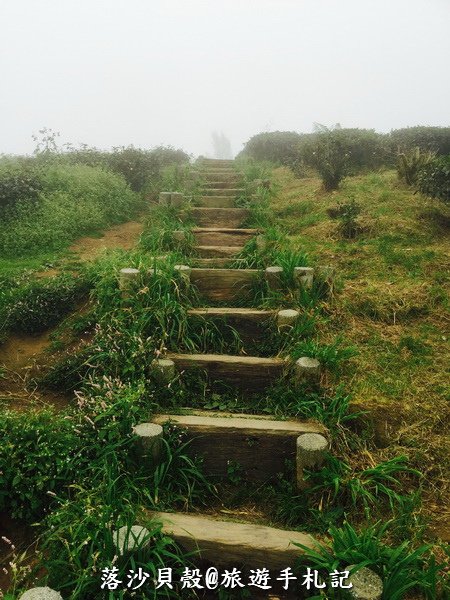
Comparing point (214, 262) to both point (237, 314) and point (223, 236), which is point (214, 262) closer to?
point (223, 236)

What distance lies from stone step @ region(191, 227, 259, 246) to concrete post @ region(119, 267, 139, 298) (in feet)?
6.76

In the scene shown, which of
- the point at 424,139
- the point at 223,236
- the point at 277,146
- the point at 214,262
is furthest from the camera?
the point at 277,146

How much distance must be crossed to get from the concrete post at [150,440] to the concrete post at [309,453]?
3.37ft

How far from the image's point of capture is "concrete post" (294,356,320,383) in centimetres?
367

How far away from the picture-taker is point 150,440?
3092mm

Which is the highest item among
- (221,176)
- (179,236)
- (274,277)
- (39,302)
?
(221,176)

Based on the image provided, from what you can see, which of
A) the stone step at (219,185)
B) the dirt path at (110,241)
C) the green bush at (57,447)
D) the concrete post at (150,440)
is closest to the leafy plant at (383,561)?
the concrete post at (150,440)

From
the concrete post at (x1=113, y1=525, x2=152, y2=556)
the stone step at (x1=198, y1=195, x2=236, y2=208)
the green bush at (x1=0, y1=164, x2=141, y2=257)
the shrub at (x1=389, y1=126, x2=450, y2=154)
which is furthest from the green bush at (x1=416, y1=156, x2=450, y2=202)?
the concrete post at (x1=113, y1=525, x2=152, y2=556)

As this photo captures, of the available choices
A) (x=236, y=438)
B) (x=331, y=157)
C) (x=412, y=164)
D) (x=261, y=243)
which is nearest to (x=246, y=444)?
(x=236, y=438)

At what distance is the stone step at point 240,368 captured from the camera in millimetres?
3936

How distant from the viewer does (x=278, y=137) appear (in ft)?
53.7

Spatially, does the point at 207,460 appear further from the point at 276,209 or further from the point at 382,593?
the point at 276,209

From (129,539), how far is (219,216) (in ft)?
19.0

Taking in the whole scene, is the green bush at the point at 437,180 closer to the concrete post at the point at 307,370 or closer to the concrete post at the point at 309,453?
the concrete post at the point at 307,370
